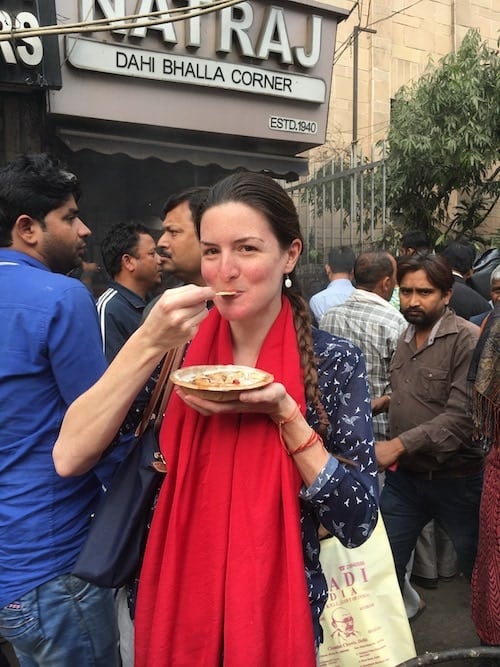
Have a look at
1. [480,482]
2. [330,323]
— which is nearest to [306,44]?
[330,323]

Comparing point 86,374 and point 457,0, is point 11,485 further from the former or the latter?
point 457,0

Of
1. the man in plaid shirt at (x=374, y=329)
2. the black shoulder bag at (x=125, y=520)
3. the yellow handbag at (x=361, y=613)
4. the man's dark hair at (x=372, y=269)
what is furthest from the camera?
the man's dark hair at (x=372, y=269)

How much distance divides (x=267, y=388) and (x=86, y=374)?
0.67m

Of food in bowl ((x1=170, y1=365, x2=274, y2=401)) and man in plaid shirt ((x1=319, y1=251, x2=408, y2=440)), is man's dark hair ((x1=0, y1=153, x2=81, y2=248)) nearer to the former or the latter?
food in bowl ((x1=170, y1=365, x2=274, y2=401))

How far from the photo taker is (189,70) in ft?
18.6

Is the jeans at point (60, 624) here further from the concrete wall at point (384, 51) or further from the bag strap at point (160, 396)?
the concrete wall at point (384, 51)

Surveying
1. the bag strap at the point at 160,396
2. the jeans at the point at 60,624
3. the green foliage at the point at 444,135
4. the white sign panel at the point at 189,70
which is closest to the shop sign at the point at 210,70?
the white sign panel at the point at 189,70

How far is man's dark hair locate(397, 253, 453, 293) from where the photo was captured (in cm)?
304

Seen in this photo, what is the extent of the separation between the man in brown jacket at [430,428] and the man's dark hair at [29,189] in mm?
1878

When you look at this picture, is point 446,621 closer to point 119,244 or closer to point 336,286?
point 336,286

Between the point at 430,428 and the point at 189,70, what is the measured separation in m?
4.55

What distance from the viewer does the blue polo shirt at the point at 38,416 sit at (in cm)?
164

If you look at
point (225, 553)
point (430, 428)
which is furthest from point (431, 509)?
point (225, 553)

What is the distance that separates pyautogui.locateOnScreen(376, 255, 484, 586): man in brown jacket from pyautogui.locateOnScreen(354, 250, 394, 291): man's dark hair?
39.2 inches
